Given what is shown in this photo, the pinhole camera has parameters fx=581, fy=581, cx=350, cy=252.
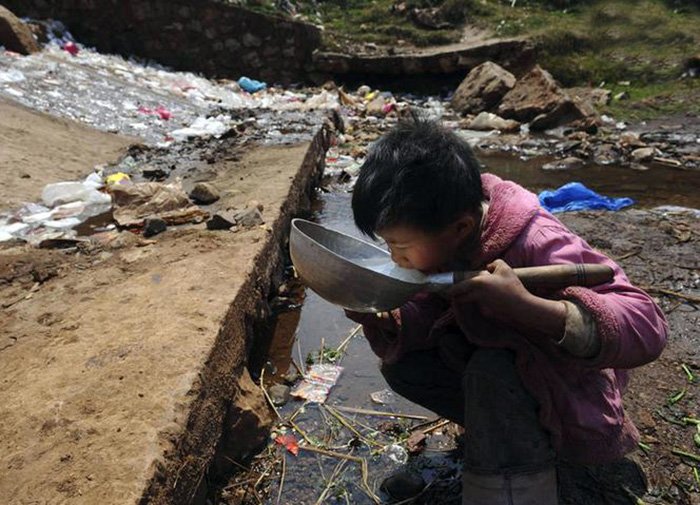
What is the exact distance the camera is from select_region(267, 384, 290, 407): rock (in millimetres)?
2326

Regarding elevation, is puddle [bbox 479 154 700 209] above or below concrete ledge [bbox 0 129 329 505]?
below

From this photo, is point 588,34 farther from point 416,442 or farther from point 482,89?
point 416,442

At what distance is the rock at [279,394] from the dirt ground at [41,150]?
2653 millimetres

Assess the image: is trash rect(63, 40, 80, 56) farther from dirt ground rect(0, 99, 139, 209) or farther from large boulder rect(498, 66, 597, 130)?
large boulder rect(498, 66, 597, 130)

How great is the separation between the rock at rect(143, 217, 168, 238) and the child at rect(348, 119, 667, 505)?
205cm

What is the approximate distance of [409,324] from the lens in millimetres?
1711

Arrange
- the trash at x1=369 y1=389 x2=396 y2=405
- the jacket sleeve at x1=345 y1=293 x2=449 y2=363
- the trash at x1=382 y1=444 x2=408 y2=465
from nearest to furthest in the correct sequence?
the jacket sleeve at x1=345 y1=293 x2=449 y2=363 → the trash at x1=382 y1=444 x2=408 y2=465 → the trash at x1=369 y1=389 x2=396 y2=405

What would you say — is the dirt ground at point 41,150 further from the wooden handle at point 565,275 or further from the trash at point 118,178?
the wooden handle at point 565,275

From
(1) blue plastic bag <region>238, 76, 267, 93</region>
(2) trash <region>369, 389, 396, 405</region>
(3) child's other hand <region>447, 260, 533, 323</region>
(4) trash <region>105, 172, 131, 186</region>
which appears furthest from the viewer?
(1) blue plastic bag <region>238, 76, 267, 93</region>

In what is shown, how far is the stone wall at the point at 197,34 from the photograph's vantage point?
36.5ft

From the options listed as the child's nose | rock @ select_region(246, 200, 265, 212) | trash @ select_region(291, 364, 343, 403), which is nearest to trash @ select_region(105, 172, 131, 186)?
rock @ select_region(246, 200, 265, 212)

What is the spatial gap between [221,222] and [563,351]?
81.6 inches

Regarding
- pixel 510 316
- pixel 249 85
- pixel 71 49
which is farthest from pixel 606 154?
pixel 71 49

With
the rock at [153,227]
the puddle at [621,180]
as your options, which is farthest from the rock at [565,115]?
the rock at [153,227]
